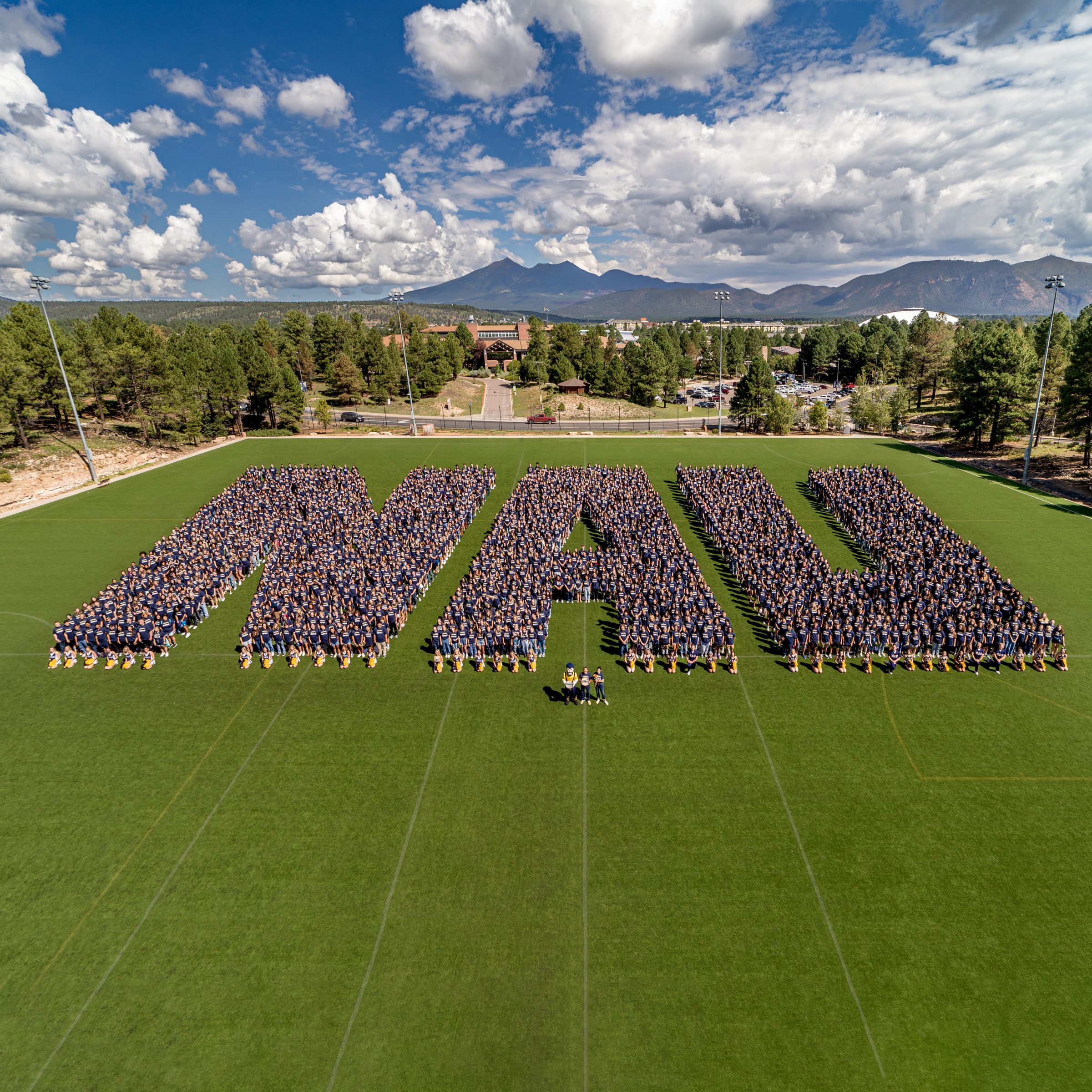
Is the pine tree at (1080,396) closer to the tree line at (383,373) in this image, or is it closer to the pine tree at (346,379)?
the tree line at (383,373)

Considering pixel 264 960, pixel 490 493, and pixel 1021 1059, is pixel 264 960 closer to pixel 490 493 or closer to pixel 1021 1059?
pixel 1021 1059

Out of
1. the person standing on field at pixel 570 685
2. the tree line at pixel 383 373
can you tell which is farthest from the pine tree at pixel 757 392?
the person standing on field at pixel 570 685

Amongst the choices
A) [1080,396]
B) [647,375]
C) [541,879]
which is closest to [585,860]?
[541,879]

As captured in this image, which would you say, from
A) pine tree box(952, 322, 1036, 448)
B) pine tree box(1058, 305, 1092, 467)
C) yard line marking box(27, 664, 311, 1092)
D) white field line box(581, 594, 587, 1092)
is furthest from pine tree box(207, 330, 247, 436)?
pine tree box(1058, 305, 1092, 467)

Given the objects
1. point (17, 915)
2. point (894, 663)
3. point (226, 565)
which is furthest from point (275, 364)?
point (894, 663)

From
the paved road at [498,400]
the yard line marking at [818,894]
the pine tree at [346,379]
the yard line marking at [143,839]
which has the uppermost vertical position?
the pine tree at [346,379]

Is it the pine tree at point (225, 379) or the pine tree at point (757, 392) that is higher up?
the pine tree at point (225, 379)

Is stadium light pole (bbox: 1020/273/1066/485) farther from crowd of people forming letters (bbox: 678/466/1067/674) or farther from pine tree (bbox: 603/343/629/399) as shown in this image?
pine tree (bbox: 603/343/629/399)
